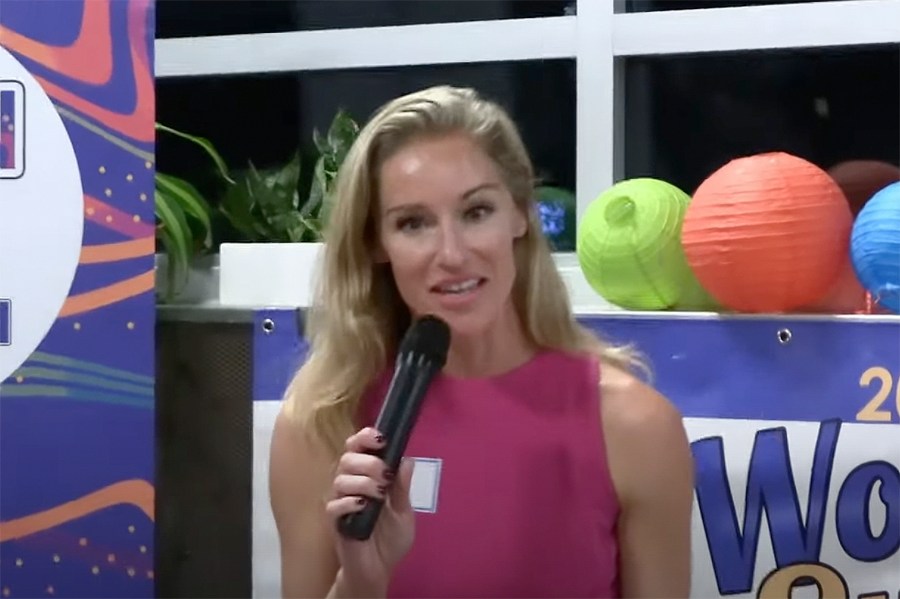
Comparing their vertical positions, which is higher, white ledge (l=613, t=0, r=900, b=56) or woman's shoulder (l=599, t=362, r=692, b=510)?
white ledge (l=613, t=0, r=900, b=56)

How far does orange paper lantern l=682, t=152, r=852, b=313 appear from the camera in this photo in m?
1.46

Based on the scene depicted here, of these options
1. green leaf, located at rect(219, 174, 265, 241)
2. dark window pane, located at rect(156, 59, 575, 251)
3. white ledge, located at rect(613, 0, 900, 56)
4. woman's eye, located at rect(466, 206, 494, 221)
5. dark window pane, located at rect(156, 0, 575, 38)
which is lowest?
woman's eye, located at rect(466, 206, 494, 221)

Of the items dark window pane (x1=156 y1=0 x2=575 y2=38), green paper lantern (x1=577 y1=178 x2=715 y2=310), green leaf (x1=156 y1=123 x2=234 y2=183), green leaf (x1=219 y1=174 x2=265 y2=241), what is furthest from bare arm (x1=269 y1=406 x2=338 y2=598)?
dark window pane (x1=156 y1=0 x2=575 y2=38)

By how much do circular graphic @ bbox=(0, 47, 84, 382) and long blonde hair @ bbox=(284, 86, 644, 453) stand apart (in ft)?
1.84

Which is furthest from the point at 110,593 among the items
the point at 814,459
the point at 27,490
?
the point at 814,459

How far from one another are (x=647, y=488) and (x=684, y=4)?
0.99 m

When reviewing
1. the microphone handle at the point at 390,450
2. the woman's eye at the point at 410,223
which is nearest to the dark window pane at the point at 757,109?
the woman's eye at the point at 410,223

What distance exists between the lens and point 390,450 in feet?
3.22

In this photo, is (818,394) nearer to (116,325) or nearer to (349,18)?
(116,325)

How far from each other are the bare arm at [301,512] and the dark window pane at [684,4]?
102cm

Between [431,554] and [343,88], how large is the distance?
113 centimetres

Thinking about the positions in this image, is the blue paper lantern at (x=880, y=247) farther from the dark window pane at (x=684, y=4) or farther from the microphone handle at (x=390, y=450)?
the microphone handle at (x=390, y=450)

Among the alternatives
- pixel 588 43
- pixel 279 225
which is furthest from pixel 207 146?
pixel 588 43

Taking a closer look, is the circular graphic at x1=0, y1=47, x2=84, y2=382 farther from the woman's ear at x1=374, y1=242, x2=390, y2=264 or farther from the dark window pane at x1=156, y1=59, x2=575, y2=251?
the woman's ear at x1=374, y1=242, x2=390, y2=264
